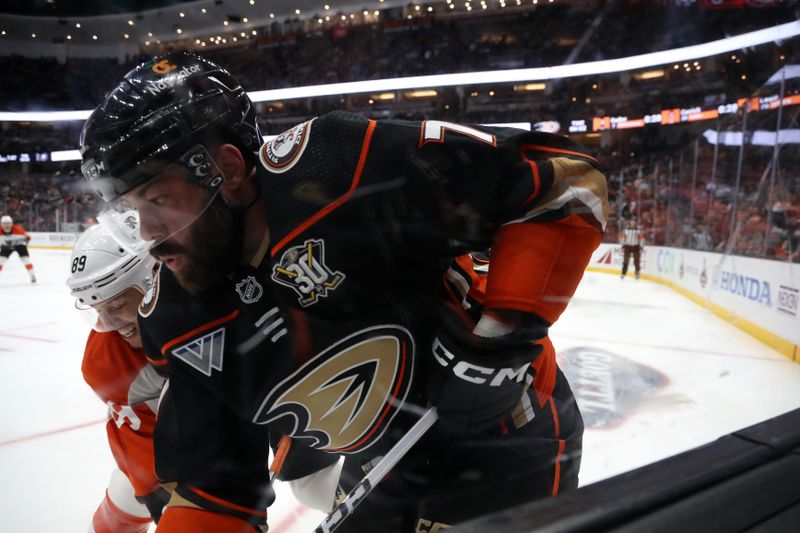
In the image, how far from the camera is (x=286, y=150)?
0.74m

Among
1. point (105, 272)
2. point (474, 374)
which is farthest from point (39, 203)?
point (474, 374)

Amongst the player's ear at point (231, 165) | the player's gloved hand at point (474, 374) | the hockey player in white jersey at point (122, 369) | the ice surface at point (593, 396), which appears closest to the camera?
the player's gloved hand at point (474, 374)

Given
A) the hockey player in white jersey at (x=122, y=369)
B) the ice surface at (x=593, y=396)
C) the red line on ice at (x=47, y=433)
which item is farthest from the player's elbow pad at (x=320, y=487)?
the red line on ice at (x=47, y=433)

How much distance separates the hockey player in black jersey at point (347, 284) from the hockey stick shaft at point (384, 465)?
1.2 inches

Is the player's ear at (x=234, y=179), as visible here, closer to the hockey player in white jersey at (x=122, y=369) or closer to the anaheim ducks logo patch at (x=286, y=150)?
the anaheim ducks logo patch at (x=286, y=150)

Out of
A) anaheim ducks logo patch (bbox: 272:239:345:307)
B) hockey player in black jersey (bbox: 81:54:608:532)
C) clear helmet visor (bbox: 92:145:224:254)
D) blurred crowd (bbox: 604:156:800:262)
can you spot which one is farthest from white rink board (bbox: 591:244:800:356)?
clear helmet visor (bbox: 92:145:224:254)

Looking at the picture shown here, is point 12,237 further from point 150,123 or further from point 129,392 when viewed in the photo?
point 150,123

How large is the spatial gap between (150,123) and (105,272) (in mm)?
741

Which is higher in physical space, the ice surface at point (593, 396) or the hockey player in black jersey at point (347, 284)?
the hockey player in black jersey at point (347, 284)

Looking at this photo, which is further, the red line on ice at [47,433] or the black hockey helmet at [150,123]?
the red line on ice at [47,433]

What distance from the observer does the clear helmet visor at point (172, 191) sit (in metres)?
0.75

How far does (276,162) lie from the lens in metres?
0.73

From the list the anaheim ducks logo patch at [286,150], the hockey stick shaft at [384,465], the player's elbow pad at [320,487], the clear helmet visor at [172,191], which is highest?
the anaheim ducks logo patch at [286,150]

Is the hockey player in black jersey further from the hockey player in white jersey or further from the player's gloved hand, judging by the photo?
the hockey player in white jersey
